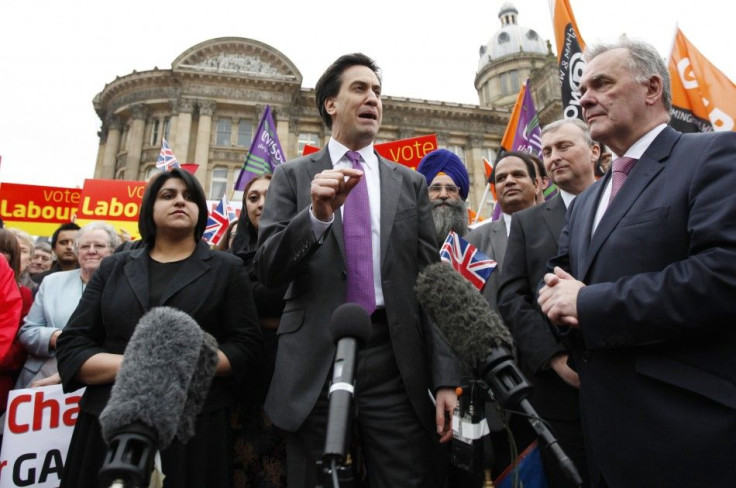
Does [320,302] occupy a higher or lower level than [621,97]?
lower

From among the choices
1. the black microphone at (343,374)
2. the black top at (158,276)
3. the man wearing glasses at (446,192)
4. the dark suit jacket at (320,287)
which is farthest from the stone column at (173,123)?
the black microphone at (343,374)

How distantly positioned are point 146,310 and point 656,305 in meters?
2.27

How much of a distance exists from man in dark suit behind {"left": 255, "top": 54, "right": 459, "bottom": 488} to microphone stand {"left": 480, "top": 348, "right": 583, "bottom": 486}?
57 cm

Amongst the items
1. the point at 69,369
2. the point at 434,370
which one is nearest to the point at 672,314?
the point at 434,370

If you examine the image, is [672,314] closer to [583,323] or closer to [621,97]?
[583,323]

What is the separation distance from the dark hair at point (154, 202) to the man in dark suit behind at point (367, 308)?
2.49 feet

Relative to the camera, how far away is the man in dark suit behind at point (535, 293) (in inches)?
90.6

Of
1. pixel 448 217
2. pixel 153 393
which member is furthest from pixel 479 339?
pixel 448 217

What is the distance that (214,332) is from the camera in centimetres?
250

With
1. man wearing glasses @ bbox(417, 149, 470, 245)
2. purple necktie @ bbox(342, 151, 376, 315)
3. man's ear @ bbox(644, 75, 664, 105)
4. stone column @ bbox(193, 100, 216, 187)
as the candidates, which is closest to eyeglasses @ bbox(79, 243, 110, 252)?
purple necktie @ bbox(342, 151, 376, 315)

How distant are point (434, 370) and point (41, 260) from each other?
6.83 meters

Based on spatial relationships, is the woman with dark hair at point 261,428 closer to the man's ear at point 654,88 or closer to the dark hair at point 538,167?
the man's ear at point 654,88

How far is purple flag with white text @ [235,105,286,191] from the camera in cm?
1007

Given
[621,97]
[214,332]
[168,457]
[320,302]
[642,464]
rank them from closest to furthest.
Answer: [642,464], [621,97], [320,302], [168,457], [214,332]
